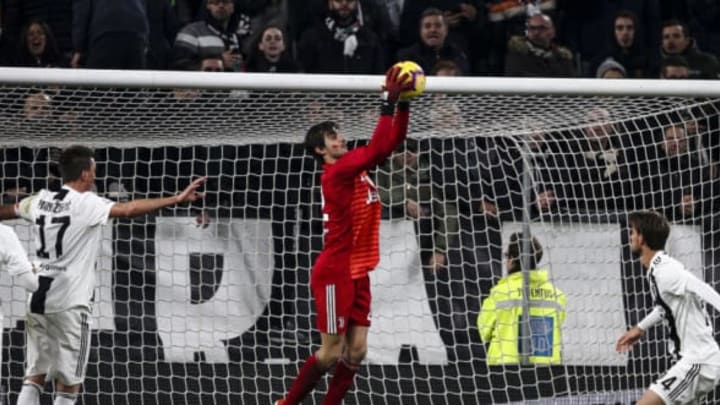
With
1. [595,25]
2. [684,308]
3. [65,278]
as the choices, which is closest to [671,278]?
[684,308]

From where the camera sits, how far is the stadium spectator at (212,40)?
12469 mm

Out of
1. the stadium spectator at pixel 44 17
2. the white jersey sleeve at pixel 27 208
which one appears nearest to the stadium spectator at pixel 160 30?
the stadium spectator at pixel 44 17

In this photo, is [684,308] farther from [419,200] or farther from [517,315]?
[419,200]

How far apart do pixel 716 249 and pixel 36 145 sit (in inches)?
194

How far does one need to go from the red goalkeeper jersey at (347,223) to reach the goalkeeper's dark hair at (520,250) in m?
1.84

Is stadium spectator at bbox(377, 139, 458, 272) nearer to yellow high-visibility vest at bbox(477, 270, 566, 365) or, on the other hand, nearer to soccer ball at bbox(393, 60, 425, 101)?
yellow high-visibility vest at bbox(477, 270, 566, 365)

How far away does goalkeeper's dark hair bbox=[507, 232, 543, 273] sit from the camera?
1121cm

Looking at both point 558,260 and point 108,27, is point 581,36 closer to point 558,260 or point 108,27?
point 558,260

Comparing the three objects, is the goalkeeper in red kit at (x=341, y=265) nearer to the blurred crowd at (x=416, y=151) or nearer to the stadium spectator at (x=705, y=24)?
the blurred crowd at (x=416, y=151)

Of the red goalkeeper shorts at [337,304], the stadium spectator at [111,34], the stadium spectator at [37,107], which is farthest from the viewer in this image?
the stadium spectator at [111,34]

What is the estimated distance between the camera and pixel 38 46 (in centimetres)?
1228

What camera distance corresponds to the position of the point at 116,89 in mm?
10219

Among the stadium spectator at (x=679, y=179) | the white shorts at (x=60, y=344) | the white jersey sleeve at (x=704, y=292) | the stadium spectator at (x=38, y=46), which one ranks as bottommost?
the white shorts at (x=60, y=344)

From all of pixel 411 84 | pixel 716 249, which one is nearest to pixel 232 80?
pixel 411 84
